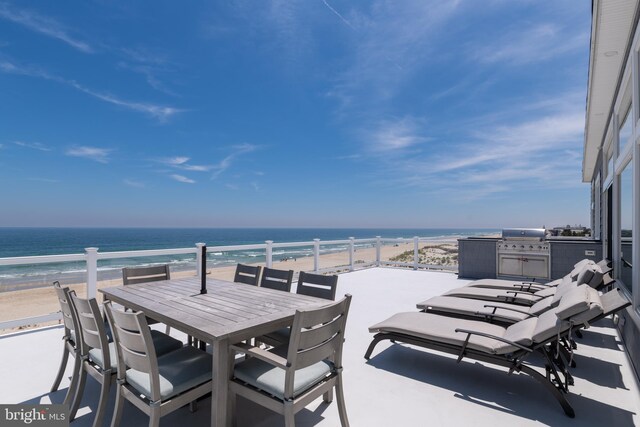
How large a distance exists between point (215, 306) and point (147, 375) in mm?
629

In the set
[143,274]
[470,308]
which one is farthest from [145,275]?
[470,308]

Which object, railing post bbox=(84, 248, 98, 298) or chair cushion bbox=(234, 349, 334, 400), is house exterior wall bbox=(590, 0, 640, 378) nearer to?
chair cushion bbox=(234, 349, 334, 400)

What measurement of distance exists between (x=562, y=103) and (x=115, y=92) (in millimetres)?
22136

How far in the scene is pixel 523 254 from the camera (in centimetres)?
698

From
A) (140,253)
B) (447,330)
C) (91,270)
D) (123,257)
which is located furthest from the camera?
(123,257)

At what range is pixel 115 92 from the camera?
1881 centimetres

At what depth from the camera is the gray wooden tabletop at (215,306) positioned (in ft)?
6.00

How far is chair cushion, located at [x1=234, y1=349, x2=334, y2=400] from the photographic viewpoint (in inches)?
66.6

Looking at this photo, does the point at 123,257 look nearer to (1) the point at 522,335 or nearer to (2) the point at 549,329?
(1) the point at 522,335

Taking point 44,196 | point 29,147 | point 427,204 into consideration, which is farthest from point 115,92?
point 427,204

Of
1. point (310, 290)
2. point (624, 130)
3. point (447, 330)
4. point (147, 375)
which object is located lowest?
point (447, 330)

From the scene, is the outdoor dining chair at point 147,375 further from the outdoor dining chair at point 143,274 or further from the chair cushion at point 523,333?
the chair cushion at point 523,333

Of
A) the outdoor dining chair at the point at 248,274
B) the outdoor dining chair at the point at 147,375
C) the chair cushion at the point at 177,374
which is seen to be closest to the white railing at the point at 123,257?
the outdoor dining chair at the point at 248,274

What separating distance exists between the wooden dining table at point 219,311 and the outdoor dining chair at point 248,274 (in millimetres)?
304
